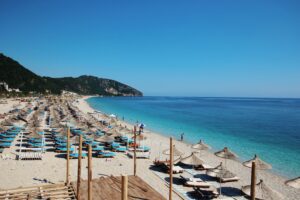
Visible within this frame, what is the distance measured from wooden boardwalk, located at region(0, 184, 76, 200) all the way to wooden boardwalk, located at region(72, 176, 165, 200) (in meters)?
0.41

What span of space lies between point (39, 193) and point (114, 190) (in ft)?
9.52

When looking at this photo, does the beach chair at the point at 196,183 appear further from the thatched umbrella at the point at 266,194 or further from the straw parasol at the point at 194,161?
the thatched umbrella at the point at 266,194

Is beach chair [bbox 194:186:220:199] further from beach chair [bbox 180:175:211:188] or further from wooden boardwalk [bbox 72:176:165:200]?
wooden boardwalk [bbox 72:176:165:200]

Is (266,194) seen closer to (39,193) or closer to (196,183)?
(196,183)

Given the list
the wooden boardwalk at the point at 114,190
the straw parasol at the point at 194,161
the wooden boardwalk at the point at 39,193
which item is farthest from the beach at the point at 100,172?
the wooden boardwalk at the point at 39,193

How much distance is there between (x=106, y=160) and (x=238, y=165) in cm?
996

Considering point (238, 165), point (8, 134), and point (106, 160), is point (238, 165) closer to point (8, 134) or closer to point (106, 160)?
point (106, 160)

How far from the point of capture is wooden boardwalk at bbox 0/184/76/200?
9586 millimetres

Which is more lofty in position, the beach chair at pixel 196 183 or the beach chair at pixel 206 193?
the beach chair at pixel 196 183

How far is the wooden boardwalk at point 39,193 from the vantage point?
959cm

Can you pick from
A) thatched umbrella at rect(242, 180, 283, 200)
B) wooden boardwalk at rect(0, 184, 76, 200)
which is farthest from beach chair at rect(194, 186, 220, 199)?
wooden boardwalk at rect(0, 184, 76, 200)

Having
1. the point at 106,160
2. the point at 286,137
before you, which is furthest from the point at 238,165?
the point at 286,137

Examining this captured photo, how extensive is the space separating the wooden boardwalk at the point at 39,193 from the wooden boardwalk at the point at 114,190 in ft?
1.34

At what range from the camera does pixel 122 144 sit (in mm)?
23875
